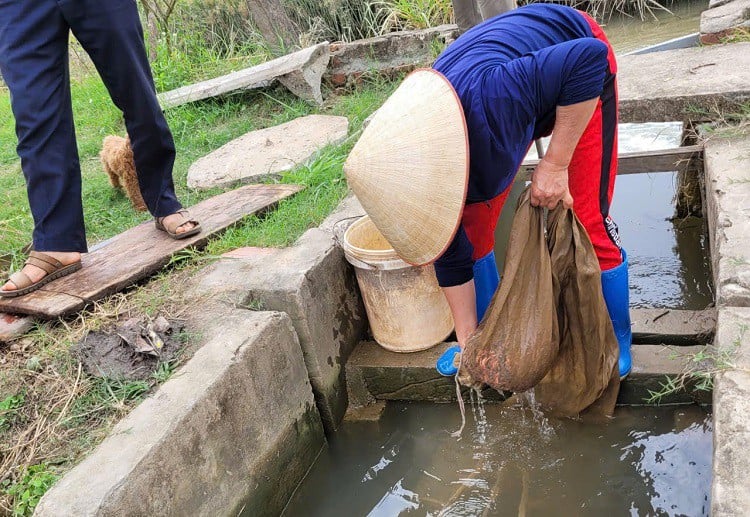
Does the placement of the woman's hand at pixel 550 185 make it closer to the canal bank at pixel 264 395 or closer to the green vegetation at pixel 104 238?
the canal bank at pixel 264 395


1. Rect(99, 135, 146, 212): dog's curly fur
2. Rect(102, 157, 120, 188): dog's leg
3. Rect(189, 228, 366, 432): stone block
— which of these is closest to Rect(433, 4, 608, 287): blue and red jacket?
Rect(189, 228, 366, 432): stone block

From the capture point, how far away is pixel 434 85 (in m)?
2.03

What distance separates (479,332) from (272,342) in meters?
0.81

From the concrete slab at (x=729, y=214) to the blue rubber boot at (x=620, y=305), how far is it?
325mm

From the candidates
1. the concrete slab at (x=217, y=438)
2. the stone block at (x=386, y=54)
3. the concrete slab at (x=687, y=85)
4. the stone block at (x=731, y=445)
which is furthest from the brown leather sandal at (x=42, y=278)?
the stone block at (x=386, y=54)

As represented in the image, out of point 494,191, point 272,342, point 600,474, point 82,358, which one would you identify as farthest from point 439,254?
point 82,358

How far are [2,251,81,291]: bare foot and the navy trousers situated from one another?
45 mm

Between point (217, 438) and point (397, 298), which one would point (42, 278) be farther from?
point (397, 298)

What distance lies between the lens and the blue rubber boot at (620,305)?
262 cm

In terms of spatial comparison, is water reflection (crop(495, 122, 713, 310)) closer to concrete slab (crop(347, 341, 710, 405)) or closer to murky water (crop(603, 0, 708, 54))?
concrete slab (crop(347, 341, 710, 405))

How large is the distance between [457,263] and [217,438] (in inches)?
41.1

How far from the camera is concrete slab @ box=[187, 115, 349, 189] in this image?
466 centimetres

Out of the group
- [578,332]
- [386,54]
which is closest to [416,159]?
[578,332]

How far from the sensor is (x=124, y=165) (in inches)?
177
